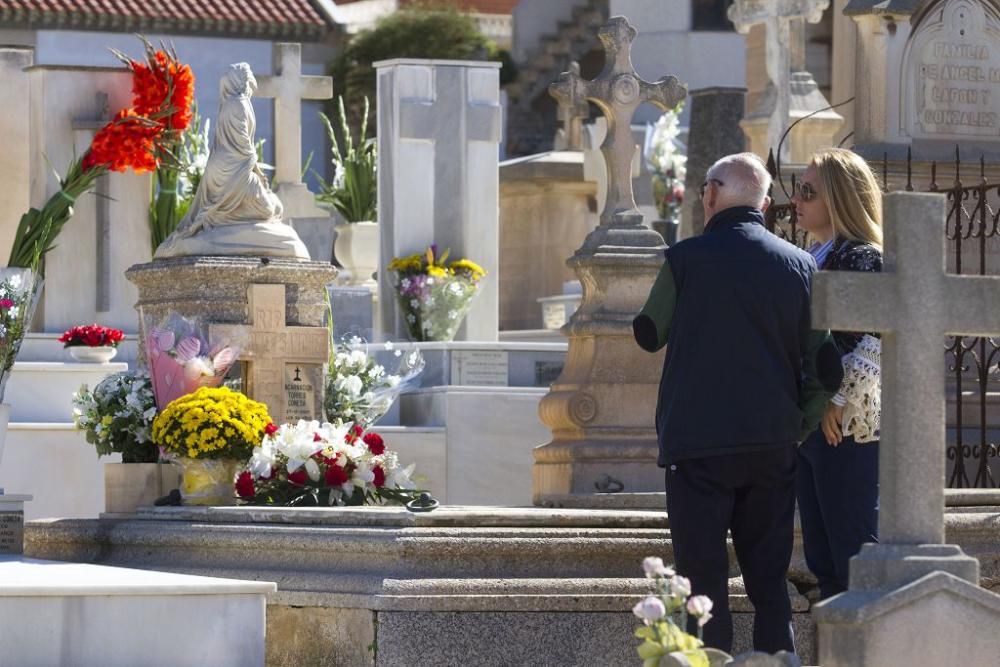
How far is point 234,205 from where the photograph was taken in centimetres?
1085

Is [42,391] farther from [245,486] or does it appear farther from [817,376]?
[817,376]

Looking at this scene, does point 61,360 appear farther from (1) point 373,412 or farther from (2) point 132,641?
(2) point 132,641

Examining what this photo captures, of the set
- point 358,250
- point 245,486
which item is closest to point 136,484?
point 245,486

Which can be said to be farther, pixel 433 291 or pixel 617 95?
pixel 433 291

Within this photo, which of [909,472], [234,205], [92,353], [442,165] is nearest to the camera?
[909,472]

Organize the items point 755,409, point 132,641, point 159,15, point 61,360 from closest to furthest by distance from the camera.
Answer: point 755,409 → point 132,641 → point 61,360 → point 159,15

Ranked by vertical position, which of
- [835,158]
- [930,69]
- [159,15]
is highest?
[159,15]

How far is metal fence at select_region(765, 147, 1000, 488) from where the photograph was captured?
1005 centimetres

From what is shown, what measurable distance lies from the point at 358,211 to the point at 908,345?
46.4 feet

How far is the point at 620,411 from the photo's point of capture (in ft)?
33.2

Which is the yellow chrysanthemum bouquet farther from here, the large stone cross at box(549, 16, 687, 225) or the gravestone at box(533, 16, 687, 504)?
the gravestone at box(533, 16, 687, 504)

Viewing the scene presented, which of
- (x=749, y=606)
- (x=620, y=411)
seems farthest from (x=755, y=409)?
(x=620, y=411)

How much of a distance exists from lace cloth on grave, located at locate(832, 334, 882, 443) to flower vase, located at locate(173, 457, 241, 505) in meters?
3.20

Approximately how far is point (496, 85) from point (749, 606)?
10.1m
